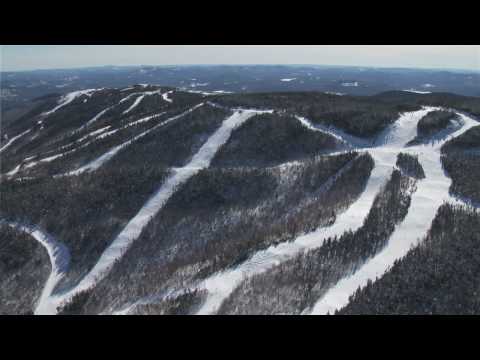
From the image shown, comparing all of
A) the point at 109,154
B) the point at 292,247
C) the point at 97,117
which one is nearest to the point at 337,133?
the point at 292,247

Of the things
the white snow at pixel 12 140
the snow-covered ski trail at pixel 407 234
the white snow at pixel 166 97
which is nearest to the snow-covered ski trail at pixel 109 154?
the white snow at pixel 166 97

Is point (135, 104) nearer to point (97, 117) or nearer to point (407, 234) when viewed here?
point (97, 117)

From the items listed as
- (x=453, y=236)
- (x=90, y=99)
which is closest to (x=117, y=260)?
(x=453, y=236)

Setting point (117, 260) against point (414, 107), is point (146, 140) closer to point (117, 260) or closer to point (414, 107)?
point (117, 260)

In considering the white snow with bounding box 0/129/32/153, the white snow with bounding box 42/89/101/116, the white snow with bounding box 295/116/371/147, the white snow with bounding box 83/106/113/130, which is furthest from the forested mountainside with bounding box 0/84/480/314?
the white snow with bounding box 42/89/101/116

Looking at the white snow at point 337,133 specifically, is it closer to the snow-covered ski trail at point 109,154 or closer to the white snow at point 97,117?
the snow-covered ski trail at point 109,154

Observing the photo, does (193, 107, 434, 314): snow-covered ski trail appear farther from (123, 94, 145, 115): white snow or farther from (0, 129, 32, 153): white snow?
(0, 129, 32, 153): white snow
